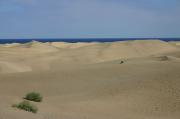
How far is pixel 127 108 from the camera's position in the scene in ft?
60.0

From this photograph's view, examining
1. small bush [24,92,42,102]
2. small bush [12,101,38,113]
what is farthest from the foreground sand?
small bush [24,92,42,102]

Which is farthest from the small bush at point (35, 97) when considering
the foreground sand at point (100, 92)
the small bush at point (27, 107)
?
the small bush at point (27, 107)

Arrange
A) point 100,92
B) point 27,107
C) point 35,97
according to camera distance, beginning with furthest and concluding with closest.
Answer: point 100,92
point 35,97
point 27,107

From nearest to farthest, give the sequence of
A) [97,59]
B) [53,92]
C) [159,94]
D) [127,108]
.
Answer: [127,108], [159,94], [53,92], [97,59]

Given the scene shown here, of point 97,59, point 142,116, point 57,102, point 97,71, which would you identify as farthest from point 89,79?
point 97,59

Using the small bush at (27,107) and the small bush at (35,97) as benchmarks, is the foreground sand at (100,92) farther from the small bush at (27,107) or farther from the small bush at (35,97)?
the small bush at (35,97)

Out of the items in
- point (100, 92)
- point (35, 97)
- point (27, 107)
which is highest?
point (27, 107)

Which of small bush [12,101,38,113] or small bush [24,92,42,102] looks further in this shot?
small bush [24,92,42,102]

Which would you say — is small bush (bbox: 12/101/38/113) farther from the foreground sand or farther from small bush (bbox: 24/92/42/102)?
small bush (bbox: 24/92/42/102)

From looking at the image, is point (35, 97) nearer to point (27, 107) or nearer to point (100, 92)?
point (27, 107)

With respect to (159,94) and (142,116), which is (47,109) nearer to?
(142,116)

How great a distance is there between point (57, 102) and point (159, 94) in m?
4.86

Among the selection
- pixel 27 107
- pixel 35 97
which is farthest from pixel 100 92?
pixel 27 107

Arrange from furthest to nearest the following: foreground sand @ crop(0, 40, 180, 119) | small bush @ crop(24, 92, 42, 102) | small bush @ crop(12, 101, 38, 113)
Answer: small bush @ crop(24, 92, 42, 102) < foreground sand @ crop(0, 40, 180, 119) < small bush @ crop(12, 101, 38, 113)
